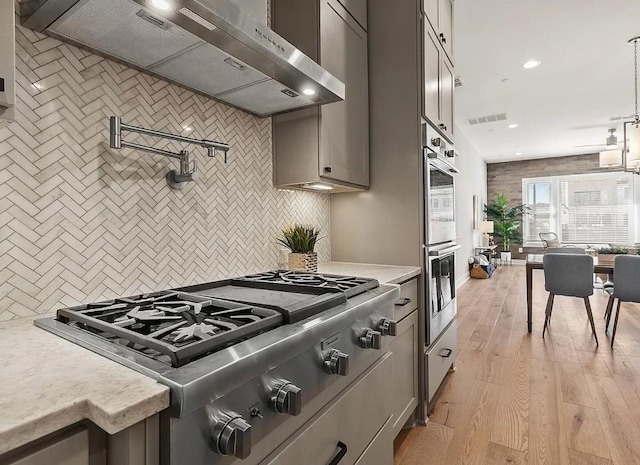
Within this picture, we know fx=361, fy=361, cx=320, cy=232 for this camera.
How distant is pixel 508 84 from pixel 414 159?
12.1 ft

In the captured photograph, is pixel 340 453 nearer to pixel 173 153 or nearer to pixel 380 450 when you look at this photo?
pixel 380 450

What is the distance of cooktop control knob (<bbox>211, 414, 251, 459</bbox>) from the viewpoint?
0.66m

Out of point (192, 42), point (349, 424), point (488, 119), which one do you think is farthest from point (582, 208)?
point (192, 42)

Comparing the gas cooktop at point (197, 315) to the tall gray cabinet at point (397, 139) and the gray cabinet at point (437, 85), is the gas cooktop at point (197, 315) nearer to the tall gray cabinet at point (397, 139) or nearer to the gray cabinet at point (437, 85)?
the tall gray cabinet at point (397, 139)

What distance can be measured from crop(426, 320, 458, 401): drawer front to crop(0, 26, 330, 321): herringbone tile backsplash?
4.32ft

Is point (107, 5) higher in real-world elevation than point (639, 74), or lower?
lower

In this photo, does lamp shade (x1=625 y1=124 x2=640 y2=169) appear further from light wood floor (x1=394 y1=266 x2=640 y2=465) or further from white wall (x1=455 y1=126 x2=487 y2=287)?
white wall (x1=455 y1=126 x2=487 y2=287)

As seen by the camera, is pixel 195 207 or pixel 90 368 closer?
pixel 90 368

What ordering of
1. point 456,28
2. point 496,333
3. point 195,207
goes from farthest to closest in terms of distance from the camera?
1. point 496,333
2. point 456,28
3. point 195,207

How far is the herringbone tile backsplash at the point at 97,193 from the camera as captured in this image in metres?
1.04

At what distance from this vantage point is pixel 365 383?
4.22 feet

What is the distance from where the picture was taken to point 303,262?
1917 mm

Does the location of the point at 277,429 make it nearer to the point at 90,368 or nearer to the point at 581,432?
the point at 90,368

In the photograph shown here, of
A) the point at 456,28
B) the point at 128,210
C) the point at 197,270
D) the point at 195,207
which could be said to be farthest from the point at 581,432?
the point at 456,28
